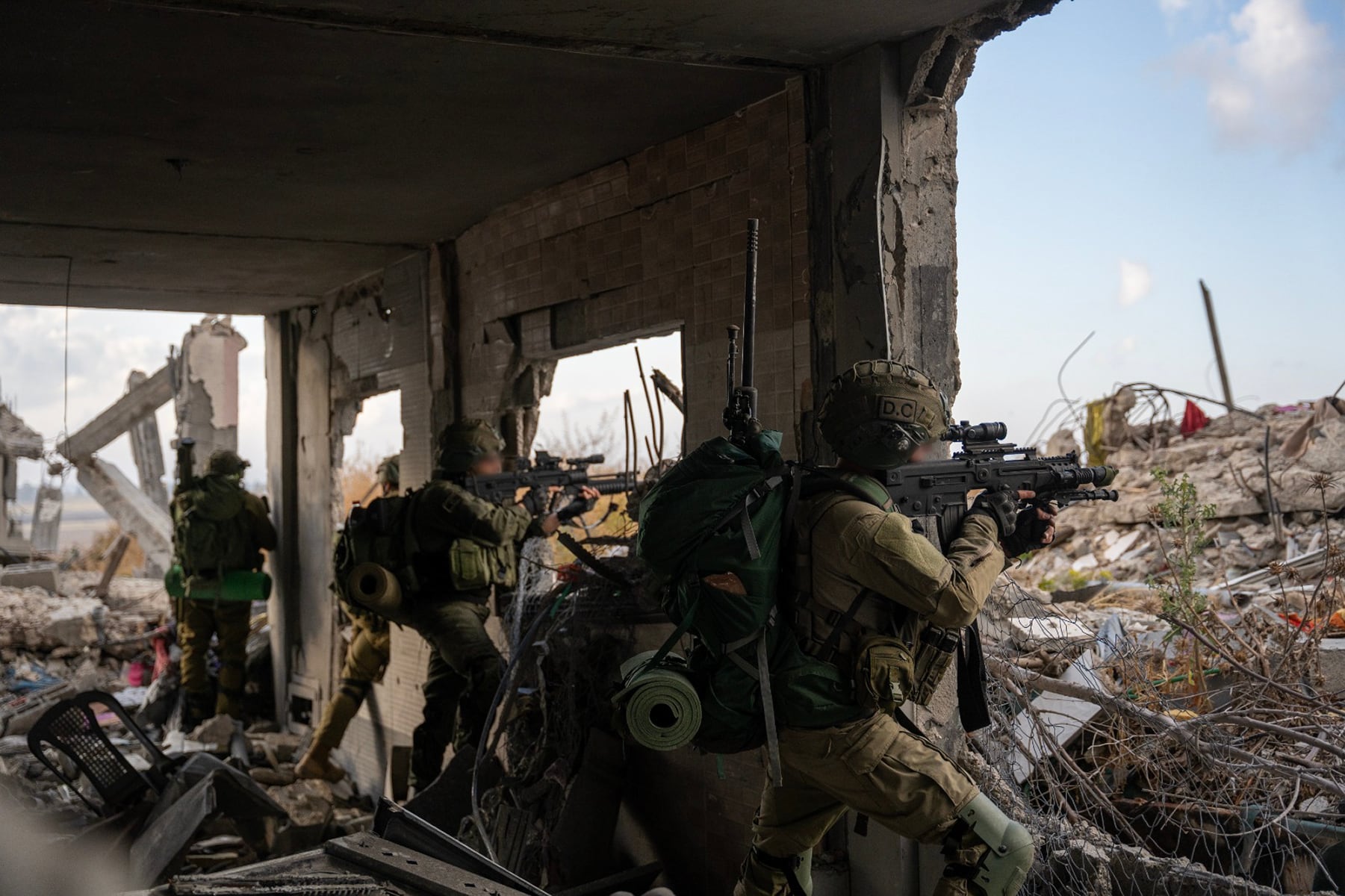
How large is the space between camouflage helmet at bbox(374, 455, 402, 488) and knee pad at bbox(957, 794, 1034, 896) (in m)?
4.90

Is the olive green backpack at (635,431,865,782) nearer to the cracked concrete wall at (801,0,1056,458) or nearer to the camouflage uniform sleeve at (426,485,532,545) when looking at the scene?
the cracked concrete wall at (801,0,1056,458)

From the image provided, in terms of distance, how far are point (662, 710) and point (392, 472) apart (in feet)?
14.8

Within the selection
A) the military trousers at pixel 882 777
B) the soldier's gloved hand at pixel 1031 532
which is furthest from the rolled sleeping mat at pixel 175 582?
the soldier's gloved hand at pixel 1031 532

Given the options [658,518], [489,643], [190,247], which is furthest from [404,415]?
[658,518]

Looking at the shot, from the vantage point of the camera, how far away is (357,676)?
6828 millimetres

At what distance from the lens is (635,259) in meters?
4.71

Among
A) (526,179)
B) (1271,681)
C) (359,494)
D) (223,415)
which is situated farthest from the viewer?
(359,494)

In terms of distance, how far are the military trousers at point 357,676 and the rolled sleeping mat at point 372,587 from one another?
145 cm

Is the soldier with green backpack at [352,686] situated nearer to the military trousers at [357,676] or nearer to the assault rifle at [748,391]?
the military trousers at [357,676]

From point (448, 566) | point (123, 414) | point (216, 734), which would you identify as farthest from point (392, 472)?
point (123, 414)

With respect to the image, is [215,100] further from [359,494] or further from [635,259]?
[359,494]

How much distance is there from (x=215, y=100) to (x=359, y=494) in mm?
12070

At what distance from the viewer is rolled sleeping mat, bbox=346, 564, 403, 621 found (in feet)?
17.3

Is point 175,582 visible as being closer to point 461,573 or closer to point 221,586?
point 221,586
